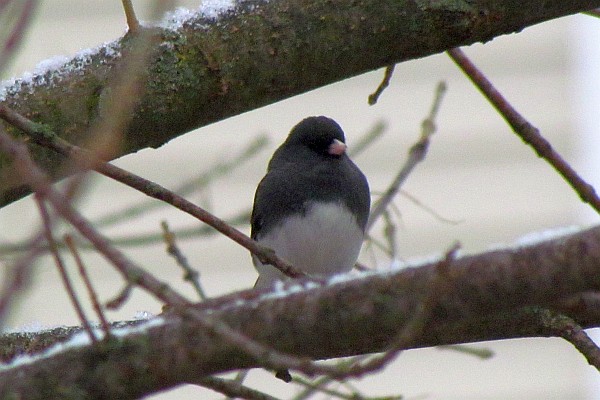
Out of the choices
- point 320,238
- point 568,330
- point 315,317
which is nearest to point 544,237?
point 315,317

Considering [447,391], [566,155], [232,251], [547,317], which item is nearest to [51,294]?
[232,251]

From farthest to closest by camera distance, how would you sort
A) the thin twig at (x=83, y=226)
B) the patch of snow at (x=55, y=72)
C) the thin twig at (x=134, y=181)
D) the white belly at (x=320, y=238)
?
the white belly at (x=320, y=238)
the patch of snow at (x=55, y=72)
the thin twig at (x=134, y=181)
the thin twig at (x=83, y=226)

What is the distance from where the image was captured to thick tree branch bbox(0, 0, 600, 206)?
4.83 feet

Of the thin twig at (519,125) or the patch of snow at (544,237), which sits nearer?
the patch of snow at (544,237)

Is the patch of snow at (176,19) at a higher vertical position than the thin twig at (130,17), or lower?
lower

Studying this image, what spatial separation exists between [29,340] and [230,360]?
0.86 metres

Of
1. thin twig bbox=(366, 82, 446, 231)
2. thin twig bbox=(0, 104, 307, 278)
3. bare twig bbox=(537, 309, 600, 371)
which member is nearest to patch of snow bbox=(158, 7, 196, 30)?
thin twig bbox=(0, 104, 307, 278)

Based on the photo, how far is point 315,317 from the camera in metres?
0.86

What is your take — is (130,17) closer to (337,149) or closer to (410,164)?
(410,164)

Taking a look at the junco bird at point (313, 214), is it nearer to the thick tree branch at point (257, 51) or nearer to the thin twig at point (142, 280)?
the thick tree branch at point (257, 51)

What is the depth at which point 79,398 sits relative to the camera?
89 cm

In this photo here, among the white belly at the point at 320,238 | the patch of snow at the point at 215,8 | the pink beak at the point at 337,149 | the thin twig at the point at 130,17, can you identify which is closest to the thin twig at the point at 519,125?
the patch of snow at the point at 215,8

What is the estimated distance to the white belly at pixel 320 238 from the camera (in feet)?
7.95

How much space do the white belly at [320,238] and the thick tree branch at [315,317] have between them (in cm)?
149
